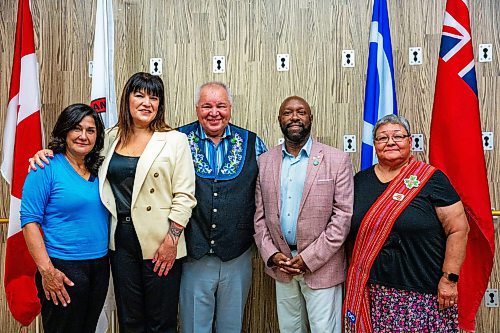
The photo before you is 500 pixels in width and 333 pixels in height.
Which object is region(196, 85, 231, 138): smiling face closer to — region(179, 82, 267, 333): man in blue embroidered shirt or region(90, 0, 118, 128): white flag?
region(179, 82, 267, 333): man in blue embroidered shirt

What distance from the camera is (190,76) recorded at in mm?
3176

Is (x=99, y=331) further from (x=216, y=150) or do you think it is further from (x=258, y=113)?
(x=258, y=113)

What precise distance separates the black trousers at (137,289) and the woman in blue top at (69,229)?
8cm

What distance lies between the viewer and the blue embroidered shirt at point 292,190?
2.40 meters

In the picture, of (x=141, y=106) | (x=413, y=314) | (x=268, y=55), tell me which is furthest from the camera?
(x=268, y=55)

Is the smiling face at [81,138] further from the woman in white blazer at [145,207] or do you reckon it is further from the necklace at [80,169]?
the woman in white blazer at [145,207]

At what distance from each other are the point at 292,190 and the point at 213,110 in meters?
0.59

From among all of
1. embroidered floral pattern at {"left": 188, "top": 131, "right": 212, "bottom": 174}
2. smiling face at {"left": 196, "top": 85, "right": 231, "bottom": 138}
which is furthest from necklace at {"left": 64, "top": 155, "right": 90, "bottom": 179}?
smiling face at {"left": 196, "top": 85, "right": 231, "bottom": 138}

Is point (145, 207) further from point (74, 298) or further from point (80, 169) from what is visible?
point (74, 298)

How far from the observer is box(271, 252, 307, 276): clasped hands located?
234cm

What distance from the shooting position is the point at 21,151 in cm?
269

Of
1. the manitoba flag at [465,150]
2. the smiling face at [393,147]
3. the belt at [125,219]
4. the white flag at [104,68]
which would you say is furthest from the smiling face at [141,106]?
the manitoba flag at [465,150]

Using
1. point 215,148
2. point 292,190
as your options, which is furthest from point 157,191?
point 292,190

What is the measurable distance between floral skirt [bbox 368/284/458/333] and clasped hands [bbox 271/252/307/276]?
Result: 1.28ft
